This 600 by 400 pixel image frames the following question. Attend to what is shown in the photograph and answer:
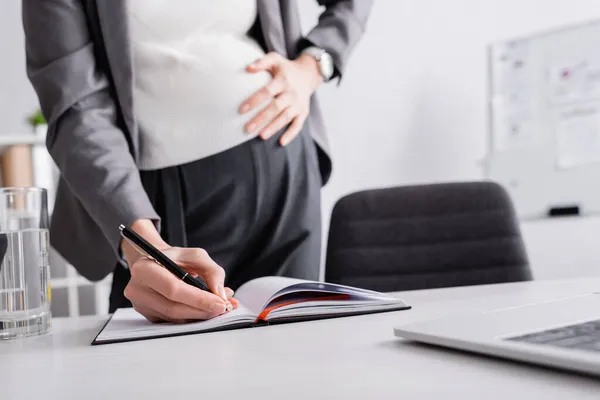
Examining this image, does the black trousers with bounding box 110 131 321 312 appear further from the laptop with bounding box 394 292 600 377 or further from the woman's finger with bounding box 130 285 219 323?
the laptop with bounding box 394 292 600 377

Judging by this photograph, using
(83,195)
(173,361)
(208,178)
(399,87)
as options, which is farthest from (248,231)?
(399,87)

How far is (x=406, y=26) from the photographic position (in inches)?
118

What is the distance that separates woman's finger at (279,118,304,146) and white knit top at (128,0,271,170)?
6 centimetres

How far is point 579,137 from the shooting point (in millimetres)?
2678

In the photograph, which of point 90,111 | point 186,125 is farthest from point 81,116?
point 186,125

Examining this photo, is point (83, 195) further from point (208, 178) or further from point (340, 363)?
point (340, 363)

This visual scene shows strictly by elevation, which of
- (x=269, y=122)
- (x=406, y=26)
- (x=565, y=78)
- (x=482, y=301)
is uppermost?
(x=406, y=26)

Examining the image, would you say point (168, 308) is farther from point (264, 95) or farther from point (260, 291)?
point (264, 95)

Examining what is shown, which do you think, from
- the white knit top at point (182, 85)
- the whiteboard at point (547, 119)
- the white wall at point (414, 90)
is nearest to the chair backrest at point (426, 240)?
the white knit top at point (182, 85)

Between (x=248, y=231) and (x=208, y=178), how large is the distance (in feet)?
0.37

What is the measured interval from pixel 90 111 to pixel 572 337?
74 centimetres

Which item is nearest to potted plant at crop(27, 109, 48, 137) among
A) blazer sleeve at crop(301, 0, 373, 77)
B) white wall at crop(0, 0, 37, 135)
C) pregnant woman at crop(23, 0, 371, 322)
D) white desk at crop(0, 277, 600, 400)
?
white wall at crop(0, 0, 37, 135)

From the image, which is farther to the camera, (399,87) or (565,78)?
(399,87)

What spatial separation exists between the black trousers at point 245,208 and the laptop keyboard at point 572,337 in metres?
0.65
